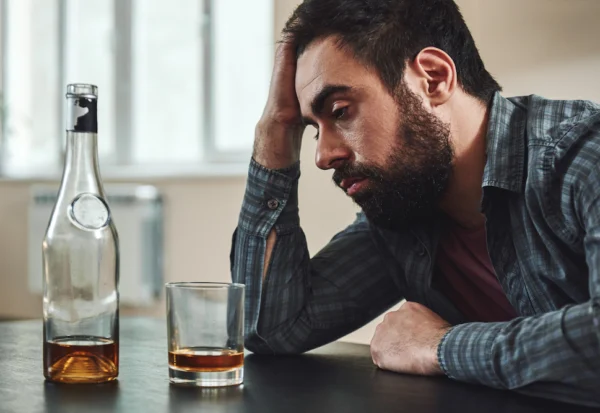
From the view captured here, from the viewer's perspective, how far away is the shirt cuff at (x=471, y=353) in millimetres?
964

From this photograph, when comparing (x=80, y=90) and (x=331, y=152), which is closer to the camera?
(x=80, y=90)

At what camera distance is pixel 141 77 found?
402cm

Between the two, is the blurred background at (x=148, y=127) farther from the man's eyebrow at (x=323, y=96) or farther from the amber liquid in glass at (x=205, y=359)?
the amber liquid in glass at (x=205, y=359)

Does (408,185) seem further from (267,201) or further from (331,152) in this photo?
(267,201)

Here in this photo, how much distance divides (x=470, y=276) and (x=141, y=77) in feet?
9.49

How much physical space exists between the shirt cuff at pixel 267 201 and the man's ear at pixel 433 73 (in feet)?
0.87

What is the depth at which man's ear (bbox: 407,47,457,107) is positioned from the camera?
4.57 feet

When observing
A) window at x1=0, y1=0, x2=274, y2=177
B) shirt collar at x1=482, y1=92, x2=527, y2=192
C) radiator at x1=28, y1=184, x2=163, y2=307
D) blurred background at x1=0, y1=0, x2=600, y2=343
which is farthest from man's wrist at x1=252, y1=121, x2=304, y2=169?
radiator at x1=28, y1=184, x2=163, y2=307

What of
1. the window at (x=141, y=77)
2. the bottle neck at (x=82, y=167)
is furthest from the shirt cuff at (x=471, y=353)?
the window at (x=141, y=77)

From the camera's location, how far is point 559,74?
2225 millimetres

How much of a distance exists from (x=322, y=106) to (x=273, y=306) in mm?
343

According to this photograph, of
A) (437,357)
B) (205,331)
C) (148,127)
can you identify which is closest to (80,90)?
(205,331)

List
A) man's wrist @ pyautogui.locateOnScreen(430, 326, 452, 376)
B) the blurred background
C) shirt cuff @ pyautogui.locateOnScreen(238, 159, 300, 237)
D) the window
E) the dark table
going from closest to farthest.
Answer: the dark table
man's wrist @ pyautogui.locateOnScreen(430, 326, 452, 376)
shirt cuff @ pyautogui.locateOnScreen(238, 159, 300, 237)
the blurred background
the window

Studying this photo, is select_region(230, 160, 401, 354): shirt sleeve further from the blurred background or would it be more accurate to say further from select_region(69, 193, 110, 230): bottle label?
the blurred background
